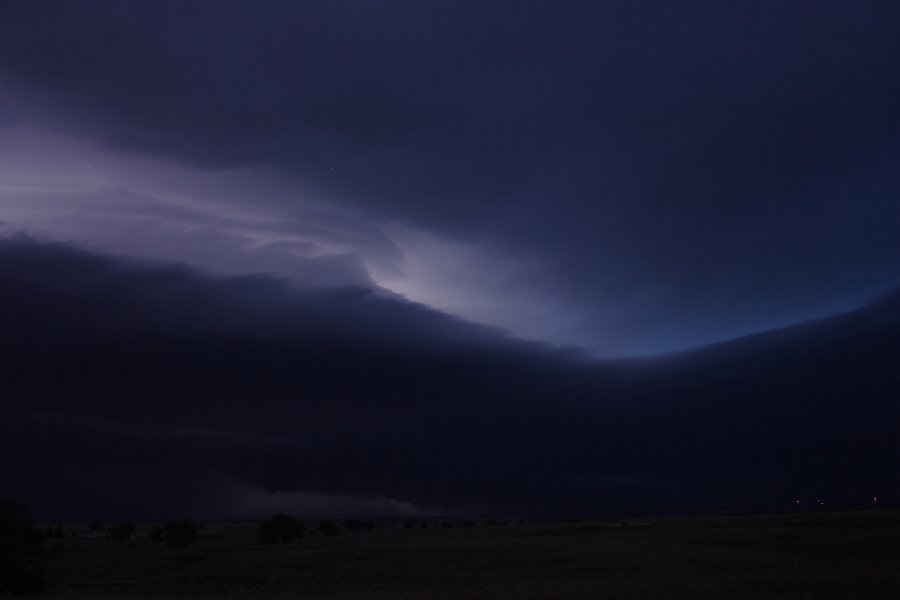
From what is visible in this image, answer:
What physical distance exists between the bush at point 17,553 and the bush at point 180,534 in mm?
48991

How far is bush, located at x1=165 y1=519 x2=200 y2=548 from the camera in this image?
87.0m

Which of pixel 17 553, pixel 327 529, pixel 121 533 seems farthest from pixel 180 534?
pixel 17 553

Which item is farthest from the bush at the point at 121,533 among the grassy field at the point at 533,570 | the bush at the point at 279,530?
the grassy field at the point at 533,570

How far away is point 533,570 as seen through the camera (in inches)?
1774

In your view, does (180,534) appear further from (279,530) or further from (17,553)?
(17,553)

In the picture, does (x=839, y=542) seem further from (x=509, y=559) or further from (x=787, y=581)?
(x=787, y=581)

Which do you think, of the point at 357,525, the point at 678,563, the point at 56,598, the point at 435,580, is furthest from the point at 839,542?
the point at 357,525

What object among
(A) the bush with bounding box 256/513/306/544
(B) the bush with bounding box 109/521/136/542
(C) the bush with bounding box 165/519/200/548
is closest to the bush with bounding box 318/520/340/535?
(A) the bush with bounding box 256/513/306/544

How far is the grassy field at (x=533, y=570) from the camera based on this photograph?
23.8 meters

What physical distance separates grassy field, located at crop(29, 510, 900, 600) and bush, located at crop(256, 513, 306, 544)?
2210 cm

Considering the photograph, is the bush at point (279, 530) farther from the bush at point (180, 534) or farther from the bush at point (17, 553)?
the bush at point (17, 553)

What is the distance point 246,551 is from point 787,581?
55.6 meters

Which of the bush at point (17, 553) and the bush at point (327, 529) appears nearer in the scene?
the bush at point (17, 553)

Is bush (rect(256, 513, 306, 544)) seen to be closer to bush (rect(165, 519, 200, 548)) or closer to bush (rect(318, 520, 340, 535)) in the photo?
bush (rect(165, 519, 200, 548))
